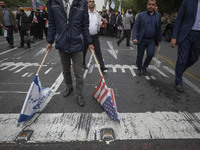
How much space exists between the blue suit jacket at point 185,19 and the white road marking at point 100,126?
5.76 ft

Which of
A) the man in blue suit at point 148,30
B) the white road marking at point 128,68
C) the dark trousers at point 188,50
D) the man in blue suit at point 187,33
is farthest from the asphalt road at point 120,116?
the man in blue suit at point 148,30

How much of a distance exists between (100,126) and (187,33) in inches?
107

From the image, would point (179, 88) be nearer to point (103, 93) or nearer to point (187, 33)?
point (187, 33)

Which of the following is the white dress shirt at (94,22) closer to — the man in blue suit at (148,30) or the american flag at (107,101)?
the man in blue suit at (148,30)

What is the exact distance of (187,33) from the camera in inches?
134

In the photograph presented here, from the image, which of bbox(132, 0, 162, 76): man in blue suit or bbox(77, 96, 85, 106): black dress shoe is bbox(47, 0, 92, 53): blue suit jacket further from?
bbox(132, 0, 162, 76): man in blue suit

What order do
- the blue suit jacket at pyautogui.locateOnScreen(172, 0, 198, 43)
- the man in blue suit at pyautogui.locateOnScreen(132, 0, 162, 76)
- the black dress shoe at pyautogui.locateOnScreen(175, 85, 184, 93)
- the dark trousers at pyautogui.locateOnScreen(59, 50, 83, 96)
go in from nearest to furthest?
the dark trousers at pyautogui.locateOnScreen(59, 50, 83, 96) < the blue suit jacket at pyautogui.locateOnScreen(172, 0, 198, 43) < the black dress shoe at pyautogui.locateOnScreen(175, 85, 184, 93) < the man in blue suit at pyautogui.locateOnScreen(132, 0, 162, 76)

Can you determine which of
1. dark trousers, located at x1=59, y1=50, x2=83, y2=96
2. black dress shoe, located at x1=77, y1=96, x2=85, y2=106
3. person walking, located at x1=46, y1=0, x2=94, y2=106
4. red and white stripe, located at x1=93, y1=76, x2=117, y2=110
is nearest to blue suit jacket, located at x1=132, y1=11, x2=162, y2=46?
person walking, located at x1=46, y1=0, x2=94, y2=106

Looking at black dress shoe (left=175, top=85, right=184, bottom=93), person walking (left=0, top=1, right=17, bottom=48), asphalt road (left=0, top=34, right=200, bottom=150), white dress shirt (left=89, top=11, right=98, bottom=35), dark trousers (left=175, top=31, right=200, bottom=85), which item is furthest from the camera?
person walking (left=0, top=1, right=17, bottom=48)

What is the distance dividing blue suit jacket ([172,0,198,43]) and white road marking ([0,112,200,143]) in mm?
1754

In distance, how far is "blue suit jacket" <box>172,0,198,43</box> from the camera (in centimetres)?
330

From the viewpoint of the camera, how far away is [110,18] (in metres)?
15.2

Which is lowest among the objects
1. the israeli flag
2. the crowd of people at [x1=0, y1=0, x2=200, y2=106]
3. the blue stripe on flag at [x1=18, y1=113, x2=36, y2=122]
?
the blue stripe on flag at [x1=18, y1=113, x2=36, y2=122]

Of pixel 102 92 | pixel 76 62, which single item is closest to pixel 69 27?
pixel 76 62
